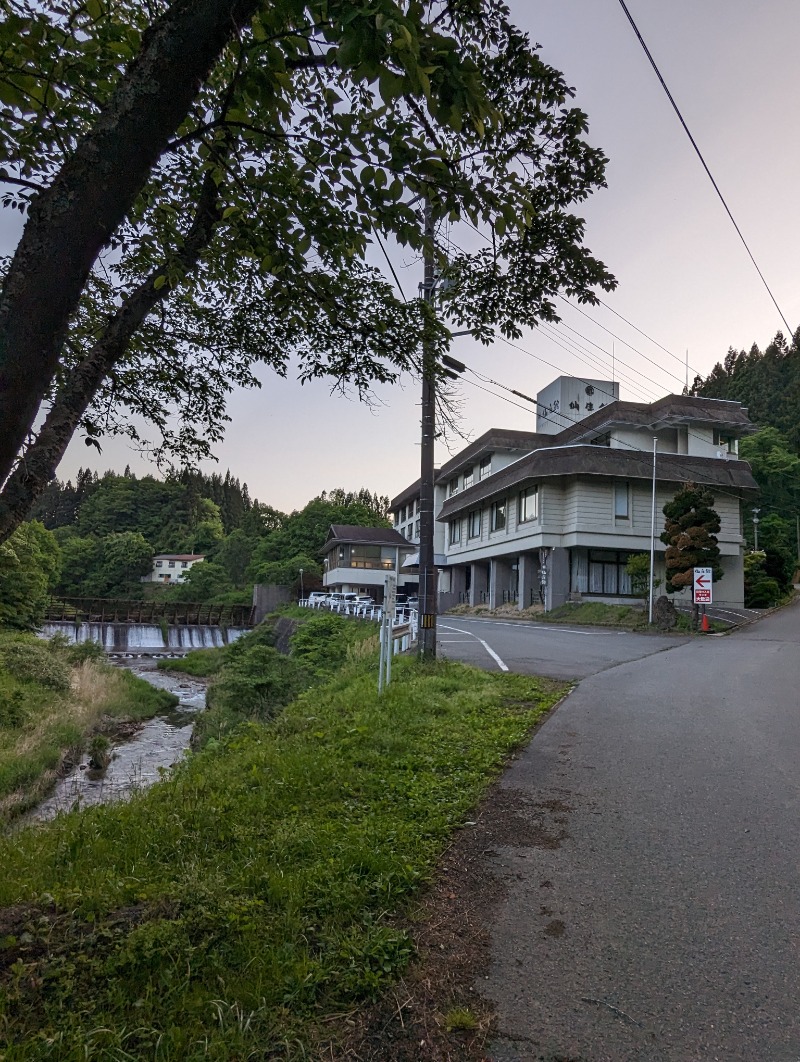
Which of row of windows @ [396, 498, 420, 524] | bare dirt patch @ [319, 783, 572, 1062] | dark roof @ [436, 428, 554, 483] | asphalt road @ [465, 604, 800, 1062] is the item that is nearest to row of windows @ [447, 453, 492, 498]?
dark roof @ [436, 428, 554, 483]

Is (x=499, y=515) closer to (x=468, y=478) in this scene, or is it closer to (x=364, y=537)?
(x=468, y=478)

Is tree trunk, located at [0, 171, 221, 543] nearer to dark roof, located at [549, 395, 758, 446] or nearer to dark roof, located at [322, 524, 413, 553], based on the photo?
dark roof, located at [549, 395, 758, 446]

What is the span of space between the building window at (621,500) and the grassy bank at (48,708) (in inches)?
970

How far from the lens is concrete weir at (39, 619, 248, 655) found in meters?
40.0

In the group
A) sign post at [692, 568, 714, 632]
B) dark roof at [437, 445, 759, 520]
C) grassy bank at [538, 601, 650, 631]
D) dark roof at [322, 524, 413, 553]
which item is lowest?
grassy bank at [538, 601, 650, 631]

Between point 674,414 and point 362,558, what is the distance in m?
24.9

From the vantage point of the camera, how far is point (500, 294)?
17.6ft

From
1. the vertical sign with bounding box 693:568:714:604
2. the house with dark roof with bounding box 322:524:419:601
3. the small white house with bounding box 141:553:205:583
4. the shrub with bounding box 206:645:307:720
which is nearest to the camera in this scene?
the shrub with bounding box 206:645:307:720

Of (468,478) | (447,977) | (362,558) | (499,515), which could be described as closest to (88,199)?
(447,977)

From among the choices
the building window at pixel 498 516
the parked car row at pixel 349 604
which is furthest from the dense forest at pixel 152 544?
the building window at pixel 498 516

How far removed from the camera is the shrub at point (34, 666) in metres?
16.6

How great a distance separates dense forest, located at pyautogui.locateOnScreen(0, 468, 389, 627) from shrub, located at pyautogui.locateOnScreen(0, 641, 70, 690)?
954 centimetres

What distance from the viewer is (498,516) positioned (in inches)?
1663

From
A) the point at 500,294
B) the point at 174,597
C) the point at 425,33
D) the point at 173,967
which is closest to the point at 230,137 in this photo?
the point at 425,33
